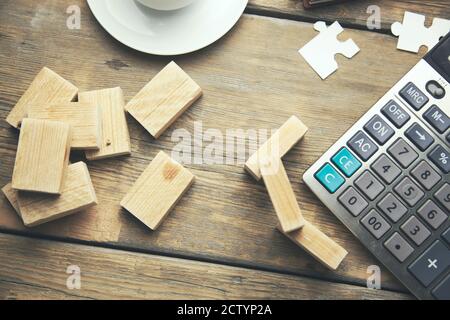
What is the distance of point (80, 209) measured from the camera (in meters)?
0.71

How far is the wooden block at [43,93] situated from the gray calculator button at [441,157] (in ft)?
1.55

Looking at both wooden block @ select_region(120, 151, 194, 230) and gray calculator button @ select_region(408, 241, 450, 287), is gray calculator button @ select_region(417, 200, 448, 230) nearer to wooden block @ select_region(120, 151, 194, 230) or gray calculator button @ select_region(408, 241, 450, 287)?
gray calculator button @ select_region(408, 241, 450, 287)

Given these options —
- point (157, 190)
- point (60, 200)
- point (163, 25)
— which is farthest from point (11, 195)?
point (163, 25)

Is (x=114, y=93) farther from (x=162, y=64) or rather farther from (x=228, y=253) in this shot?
(x=228, y=253)

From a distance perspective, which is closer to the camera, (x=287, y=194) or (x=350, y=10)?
(x=287, y=194)

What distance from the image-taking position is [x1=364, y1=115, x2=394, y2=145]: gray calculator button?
2.33ft

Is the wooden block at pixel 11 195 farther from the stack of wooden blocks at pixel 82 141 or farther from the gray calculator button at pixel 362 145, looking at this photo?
the gray calculator button at pixel 362 145

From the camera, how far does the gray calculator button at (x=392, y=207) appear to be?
693mm

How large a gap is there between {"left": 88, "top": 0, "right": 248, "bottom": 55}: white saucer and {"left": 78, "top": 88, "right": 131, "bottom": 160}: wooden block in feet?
0.25

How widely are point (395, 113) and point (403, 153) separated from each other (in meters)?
0.05

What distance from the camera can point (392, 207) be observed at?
0.69m

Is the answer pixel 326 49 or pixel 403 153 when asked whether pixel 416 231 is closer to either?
pixel 403 153
